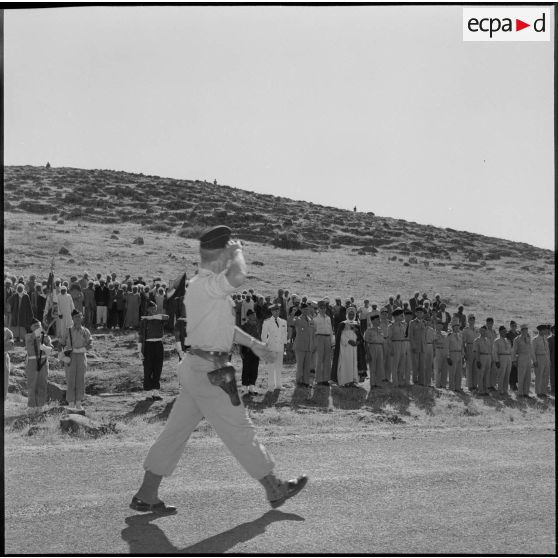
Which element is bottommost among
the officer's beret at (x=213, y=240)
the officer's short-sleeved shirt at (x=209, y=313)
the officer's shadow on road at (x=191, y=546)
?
the officer's shadow on road at (x=191, y=546)

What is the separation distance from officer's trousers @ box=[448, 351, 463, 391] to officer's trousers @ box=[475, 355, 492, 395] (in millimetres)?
470

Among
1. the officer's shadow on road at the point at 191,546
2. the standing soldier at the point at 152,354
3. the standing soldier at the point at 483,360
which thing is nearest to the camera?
the officer's shadow on road at the point at 191,546

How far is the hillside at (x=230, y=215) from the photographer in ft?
172

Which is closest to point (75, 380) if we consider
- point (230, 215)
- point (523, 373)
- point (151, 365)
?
point (151, 365)

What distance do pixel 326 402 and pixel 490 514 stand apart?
8.68 meters

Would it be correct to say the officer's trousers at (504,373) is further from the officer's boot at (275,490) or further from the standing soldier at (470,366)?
the officer's boot at (275,490)

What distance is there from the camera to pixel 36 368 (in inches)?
483

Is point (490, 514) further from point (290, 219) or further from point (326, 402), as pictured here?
point (290, 219)

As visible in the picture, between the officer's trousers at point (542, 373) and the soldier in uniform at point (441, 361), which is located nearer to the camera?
the soldier in uniform at point (441, 361)

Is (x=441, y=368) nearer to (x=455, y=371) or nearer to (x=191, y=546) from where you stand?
(x=455, y=371)

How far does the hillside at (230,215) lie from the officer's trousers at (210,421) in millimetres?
43089

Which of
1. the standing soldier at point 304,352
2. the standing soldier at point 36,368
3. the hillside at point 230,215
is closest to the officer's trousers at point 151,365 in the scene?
the standing soldier at point 36,368

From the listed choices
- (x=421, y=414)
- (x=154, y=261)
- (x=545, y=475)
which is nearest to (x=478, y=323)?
(x=154, y=261)

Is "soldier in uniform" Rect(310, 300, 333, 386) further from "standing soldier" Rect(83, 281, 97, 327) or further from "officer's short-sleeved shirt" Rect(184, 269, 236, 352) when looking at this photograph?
"officer's short-sleeved shirt" Rect(184, 269, 236, 352)
